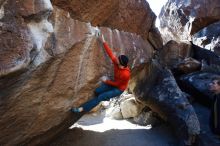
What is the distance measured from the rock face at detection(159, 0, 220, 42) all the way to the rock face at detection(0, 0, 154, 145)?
9084mm

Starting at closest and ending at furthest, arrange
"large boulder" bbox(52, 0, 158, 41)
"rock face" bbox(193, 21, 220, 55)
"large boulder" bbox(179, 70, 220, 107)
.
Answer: "large boulder" bbox(52, 0, 158, 41) < "large boulder" bbox(179, 70, 220, 107) < "rock face" bbox(193, 21, 220, 55)

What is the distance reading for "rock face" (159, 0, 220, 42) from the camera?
607 inches

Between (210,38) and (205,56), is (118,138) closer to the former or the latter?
(205,56)

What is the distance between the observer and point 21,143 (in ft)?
21.0

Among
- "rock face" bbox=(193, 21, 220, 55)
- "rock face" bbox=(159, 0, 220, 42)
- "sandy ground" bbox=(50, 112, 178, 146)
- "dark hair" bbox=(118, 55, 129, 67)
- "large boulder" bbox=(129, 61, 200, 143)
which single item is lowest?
"sandy ground" bbox=(50, 112, 178, 146)

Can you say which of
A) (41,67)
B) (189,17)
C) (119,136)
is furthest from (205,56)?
(41,67)

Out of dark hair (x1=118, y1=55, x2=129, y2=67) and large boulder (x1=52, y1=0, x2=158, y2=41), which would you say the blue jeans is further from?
large boulder (x1=52, y1=0, x2=158, y2=41)

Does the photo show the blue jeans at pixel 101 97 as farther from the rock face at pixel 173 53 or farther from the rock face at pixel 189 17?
the rock face at pixel 189 17

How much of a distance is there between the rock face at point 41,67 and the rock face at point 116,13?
322 mm

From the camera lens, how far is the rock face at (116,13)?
6754mm

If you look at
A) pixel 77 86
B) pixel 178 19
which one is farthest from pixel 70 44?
pixel 178 19

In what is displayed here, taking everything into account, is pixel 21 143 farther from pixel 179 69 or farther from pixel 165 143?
pixel 179 69

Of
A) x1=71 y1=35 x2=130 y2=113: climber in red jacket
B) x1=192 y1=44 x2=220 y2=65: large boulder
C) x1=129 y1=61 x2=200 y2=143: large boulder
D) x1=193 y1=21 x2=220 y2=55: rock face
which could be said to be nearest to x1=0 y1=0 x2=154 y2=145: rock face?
x1=71 y1=35 x2=130 y2=113: climber in red jacket

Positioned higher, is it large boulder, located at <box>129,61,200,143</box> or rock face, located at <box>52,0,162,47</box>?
rock face, located at <box>52,0,162,47</box>
